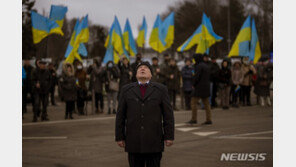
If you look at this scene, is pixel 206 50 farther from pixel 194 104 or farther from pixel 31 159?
pixel 31 159

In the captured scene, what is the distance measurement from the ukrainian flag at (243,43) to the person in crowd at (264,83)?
918mm

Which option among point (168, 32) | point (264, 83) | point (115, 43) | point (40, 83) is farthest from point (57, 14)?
point (264, 83)

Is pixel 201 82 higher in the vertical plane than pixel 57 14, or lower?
lower

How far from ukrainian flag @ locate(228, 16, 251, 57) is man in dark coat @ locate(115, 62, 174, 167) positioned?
13.7 meters

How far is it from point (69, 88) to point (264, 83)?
797 centimetres

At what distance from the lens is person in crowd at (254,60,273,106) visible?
1819 centimetres

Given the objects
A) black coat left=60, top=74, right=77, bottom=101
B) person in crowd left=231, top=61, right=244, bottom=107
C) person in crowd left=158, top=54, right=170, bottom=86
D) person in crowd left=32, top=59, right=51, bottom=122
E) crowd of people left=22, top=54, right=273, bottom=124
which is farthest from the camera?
person in crowd left=231, top=61, right=244, bottom=107

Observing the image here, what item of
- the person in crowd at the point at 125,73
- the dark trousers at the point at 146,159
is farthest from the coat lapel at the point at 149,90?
the person in crowd at the point at 125,73

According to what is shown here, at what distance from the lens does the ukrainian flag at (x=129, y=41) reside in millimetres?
21125

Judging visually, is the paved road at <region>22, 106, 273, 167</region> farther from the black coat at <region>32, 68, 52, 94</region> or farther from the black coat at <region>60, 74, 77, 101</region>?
the black coat at <region>32, 68, 52, 94</region>

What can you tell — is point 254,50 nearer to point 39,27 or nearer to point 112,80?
point 112,80

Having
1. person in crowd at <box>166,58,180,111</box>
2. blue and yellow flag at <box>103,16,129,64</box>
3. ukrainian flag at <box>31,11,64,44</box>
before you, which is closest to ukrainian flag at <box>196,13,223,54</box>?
person in crowd at <box>166,58,180,111</box>

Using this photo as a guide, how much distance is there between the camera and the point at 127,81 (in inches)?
625

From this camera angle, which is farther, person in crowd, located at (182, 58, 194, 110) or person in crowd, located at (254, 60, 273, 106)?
person in crowd, located at (254, 60, 273, 106)
